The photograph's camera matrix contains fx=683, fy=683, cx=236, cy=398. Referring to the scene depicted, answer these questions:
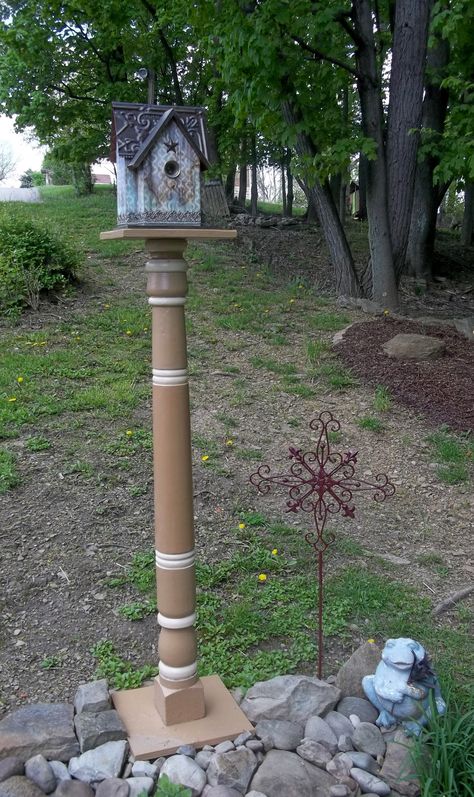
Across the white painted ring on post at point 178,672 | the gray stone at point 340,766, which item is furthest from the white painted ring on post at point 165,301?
the gray stone at point 340,766

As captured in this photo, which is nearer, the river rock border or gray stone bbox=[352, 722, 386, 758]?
the river rock border

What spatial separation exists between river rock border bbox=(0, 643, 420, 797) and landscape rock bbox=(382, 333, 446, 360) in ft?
14.8

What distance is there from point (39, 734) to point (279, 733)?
2.95ft

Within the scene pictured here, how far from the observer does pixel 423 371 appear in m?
6.51

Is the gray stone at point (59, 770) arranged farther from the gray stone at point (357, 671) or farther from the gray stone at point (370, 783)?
the gray stone at point (357, 671)

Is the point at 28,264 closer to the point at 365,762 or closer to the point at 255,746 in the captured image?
the point at 255,746

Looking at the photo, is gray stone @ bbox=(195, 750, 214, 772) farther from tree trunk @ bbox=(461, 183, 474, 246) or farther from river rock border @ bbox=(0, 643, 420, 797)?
tree trunk @ bbox=(461, 183, 474, 246)

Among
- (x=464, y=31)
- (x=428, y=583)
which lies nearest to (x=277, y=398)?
(x=428, y=583)

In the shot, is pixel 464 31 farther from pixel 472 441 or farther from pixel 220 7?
pixel 472 441

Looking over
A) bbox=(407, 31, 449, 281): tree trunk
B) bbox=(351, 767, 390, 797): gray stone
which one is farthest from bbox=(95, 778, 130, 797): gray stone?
bbox=(407, 31, 449, 281): tree trunk

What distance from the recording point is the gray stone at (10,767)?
240 centimetres

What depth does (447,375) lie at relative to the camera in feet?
21.1

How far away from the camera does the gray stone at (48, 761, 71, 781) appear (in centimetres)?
244

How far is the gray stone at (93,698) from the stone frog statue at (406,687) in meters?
1.08
